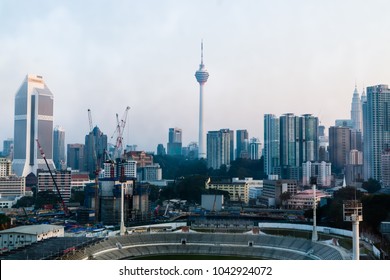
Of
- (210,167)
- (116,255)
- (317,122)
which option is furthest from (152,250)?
(210,167)

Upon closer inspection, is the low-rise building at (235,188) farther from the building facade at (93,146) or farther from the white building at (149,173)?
the white building at (149,173)

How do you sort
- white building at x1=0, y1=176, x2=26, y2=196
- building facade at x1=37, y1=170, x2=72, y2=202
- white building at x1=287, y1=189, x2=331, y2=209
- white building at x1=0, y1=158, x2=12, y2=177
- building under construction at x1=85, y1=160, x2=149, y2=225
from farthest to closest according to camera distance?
1. white building at x1=0, y1=158, x2=12, y2=177
2. white building at x1=0, y1=176, x2=26, y2=196
3. building facade at x1=37, y1=170, x2=72, y2=202
4. white building at x1=287, y1=189, x2=331, y2=209
5. building under construction at x1=85, y1=160, x2=149, y2=225

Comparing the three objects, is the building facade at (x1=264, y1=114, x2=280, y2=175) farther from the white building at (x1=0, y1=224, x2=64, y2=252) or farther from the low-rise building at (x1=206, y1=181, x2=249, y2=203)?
the white building at (x1=0, y1=224, x2=64, y2=252)

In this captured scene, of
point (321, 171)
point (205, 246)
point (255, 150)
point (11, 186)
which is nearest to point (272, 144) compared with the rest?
point (321, 171)

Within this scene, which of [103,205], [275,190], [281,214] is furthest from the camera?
A: [275,190]

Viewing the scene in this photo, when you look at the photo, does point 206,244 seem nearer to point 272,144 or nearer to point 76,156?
point 272,144

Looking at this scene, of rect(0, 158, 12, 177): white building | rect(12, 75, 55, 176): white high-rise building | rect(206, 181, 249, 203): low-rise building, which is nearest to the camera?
rect(206, 181, 249, 203): low-rise building

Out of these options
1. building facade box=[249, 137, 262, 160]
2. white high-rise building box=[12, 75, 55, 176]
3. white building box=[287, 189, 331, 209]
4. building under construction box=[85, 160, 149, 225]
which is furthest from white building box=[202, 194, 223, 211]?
building facade box=[249, 137, 262, 160]

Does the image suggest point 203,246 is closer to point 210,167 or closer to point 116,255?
point 116,255
